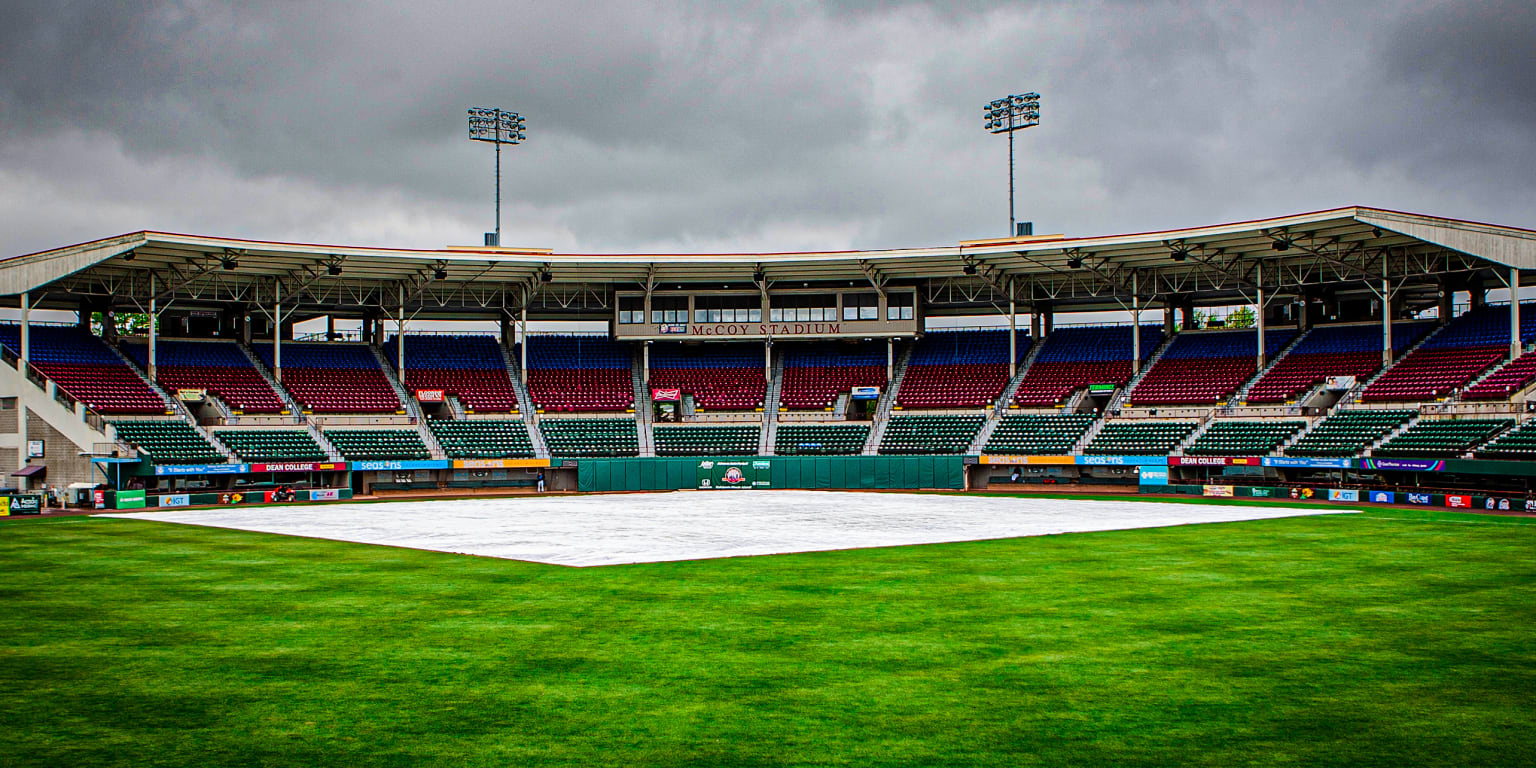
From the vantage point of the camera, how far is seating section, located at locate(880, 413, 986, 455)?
63594mm

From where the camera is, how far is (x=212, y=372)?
62781mm

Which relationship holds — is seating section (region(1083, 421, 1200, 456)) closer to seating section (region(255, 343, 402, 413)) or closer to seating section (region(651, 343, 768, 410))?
seating section (region(651, 343, 768, 410))

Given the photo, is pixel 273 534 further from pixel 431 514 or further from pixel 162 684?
pixel 162 684

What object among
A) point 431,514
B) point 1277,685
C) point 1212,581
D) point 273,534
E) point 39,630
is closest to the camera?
point 1277,685

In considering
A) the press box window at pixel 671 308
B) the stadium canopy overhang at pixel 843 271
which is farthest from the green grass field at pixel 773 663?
the press box window at pixel 671 308

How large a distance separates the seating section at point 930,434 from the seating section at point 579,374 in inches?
704

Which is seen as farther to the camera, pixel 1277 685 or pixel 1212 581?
pixel 1212 581

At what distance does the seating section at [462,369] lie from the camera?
223 feet

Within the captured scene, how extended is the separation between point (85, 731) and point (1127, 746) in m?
9.50

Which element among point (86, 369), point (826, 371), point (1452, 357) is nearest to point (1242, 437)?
point (1452, 357)

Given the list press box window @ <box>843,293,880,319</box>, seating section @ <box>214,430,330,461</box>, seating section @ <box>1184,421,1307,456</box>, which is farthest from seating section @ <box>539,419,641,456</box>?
seating section @ <box>1184,421,1307,456</box>

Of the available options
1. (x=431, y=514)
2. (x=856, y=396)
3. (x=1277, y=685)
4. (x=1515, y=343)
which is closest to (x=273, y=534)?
(x=431, y=514)

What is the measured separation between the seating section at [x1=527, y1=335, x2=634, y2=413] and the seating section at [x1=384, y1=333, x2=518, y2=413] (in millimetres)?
2196

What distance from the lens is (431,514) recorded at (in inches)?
1587
